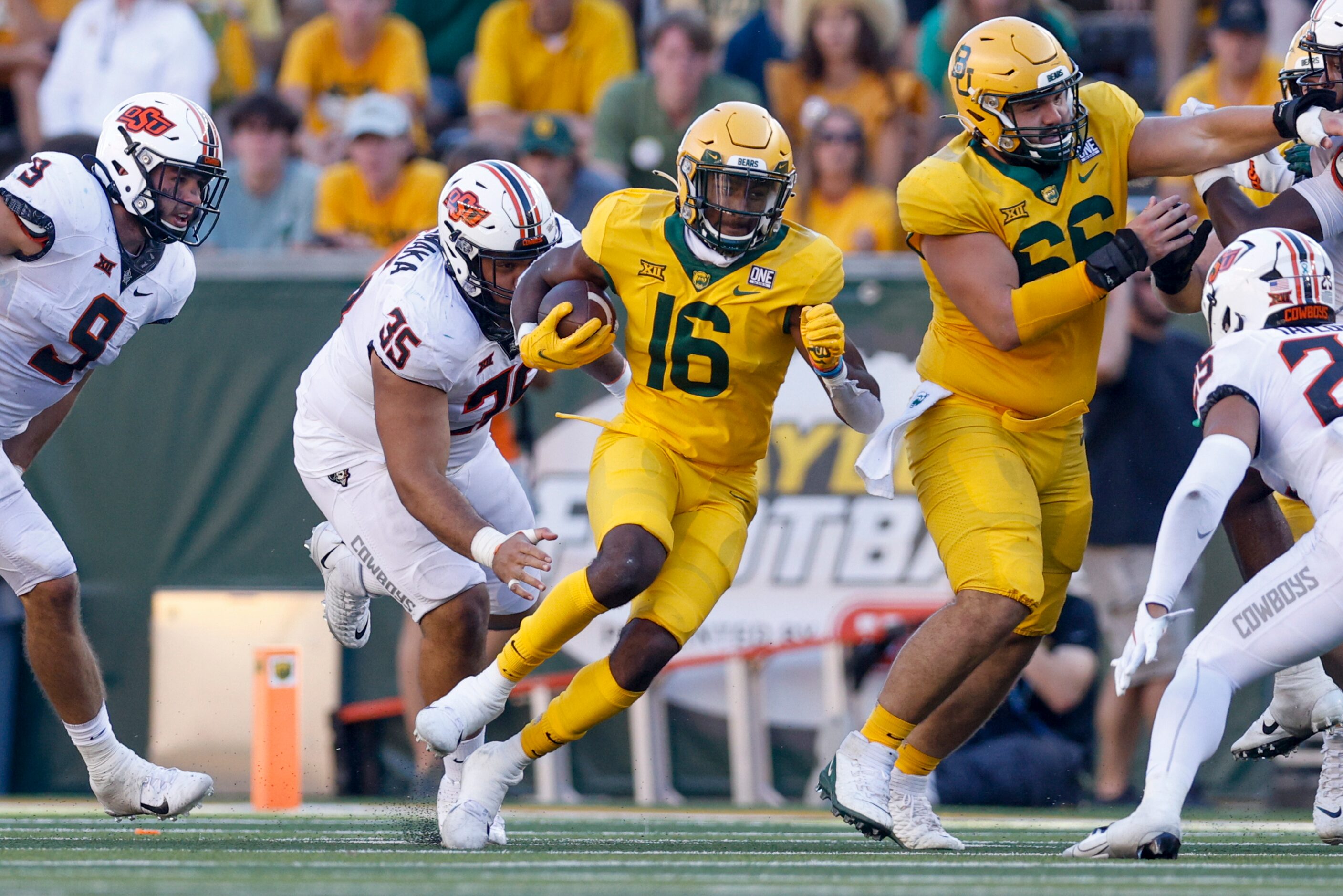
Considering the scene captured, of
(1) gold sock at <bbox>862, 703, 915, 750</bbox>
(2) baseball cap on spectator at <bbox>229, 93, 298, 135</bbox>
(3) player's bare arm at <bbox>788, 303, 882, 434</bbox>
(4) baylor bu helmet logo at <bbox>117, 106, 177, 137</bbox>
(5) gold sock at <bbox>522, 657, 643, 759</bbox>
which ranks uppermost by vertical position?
(2) baseball cap on spectator at <bbox>229, 93, 298, 135</bbox>

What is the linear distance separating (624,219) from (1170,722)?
6.38 feet

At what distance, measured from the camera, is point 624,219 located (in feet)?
16.4

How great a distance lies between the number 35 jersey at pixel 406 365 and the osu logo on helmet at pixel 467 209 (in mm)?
219

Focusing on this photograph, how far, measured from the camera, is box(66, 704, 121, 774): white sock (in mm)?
5430

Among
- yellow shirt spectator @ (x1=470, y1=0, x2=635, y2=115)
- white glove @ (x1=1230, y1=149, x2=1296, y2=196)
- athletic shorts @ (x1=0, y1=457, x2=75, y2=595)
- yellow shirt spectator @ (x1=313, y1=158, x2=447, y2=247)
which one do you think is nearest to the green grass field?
athletic shorts @ (x1=0, y1=457, x2=75, y2=595)

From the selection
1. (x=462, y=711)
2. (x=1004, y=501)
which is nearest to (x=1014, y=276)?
(x=1004, y=501)

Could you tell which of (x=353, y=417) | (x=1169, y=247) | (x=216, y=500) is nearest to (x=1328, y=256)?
(x=1169, y=247)

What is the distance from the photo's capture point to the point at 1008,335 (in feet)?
15.7

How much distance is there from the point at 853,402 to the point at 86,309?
2.27 meters

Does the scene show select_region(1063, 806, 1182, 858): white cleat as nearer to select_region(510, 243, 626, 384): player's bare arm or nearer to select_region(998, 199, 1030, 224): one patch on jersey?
select_region(998, 199, 1030, 224): one patch on jersey

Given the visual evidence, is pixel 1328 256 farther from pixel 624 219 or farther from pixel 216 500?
pixel 216 500

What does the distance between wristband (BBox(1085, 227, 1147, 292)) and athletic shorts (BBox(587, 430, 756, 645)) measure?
3.65 ft

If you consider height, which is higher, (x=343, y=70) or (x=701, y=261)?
(x=343, y=70)

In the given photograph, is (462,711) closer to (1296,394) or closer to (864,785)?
(864,785)
